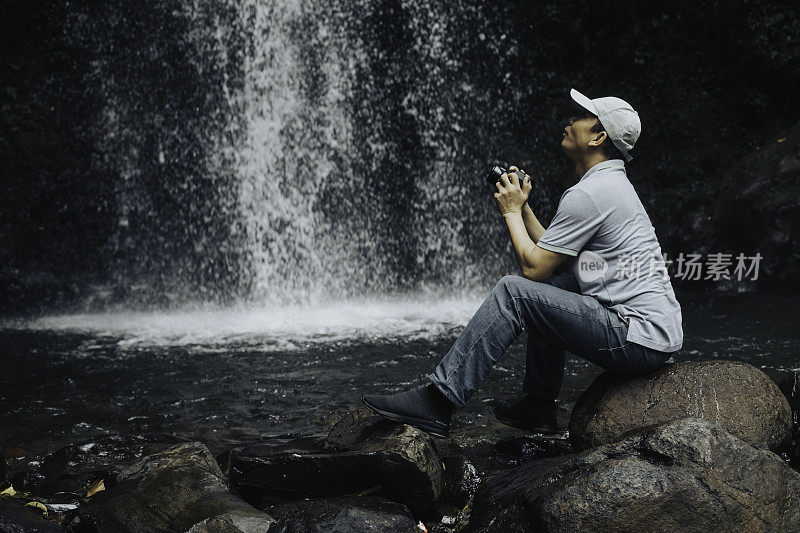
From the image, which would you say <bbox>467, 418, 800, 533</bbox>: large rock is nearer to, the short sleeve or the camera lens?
the short sleeve

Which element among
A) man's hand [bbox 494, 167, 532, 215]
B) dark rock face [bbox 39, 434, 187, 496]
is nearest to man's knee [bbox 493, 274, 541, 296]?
man's hand [bbox 494, 167, 532, 215]

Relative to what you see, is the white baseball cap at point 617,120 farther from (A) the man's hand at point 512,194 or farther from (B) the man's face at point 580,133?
(A) the man's hand at point 512,194

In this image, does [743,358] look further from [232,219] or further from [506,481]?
[232,219]

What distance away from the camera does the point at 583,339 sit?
3447mm

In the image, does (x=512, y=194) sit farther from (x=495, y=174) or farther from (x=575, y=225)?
(x=575, y=225)

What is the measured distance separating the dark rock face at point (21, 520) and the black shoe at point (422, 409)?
151cm

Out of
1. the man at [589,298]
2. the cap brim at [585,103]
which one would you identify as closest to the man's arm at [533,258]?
the man at [589,298]

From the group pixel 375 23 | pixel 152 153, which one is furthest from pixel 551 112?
pixel 152 153

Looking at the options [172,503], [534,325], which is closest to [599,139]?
[534,325]

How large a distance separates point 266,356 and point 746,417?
470cm

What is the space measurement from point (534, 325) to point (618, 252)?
53 cm

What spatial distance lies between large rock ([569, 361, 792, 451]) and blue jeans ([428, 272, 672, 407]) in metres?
0.13

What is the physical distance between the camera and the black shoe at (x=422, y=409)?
3445 millimetres

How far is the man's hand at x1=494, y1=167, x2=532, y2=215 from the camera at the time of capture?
3.60 metres
